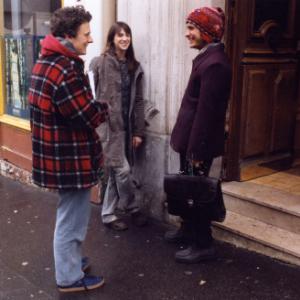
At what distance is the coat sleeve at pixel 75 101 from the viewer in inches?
123

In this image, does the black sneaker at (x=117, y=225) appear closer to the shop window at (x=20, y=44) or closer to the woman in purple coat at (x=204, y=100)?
the woman in purple coat at (x=204, y=100)

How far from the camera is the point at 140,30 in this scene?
4.74 m

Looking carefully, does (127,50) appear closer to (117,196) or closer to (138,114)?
(138,114)

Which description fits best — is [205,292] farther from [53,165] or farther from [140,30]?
[140,30]

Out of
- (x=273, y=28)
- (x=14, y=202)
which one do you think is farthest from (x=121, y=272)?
(x=273, y=28)

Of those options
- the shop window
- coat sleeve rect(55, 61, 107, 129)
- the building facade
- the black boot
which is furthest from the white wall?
the shop window

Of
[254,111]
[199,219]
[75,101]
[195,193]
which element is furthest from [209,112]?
[254,111]

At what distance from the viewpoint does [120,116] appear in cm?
450

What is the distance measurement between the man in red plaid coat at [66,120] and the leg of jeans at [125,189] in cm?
115

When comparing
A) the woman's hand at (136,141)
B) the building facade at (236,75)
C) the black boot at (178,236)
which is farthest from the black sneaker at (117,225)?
the woman's hand at (136,141)

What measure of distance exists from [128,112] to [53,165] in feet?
4.72

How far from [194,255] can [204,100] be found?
1.22 m

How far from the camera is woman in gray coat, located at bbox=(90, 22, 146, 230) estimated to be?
14.5ft

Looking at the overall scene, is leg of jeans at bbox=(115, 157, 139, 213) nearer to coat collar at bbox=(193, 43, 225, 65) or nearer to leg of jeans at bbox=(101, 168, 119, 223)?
leg of jeans at bbox=(101, 168, 119, 223)
